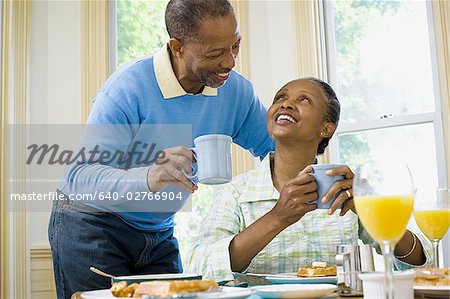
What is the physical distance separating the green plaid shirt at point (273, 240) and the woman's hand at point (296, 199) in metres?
0.16

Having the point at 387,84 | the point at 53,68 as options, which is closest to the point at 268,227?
the point at 387,84

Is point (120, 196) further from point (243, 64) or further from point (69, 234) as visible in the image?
point (243, 64)

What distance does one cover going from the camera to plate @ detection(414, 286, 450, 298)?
115 centimetres

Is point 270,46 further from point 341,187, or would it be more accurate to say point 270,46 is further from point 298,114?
point 341,187

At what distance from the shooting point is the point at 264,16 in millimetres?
3754

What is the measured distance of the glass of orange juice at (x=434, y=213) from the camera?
167cm

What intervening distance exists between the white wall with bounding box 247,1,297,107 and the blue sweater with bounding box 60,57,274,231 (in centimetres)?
144

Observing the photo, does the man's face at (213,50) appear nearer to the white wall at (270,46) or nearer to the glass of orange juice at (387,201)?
the glass of orange juice at (387,201)

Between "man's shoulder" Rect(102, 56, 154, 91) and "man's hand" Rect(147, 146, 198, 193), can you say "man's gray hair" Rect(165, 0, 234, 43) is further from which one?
"man's hand" Rect(147, 146, 198, 193)

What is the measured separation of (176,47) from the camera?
6.74ft

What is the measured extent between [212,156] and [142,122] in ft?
1.70

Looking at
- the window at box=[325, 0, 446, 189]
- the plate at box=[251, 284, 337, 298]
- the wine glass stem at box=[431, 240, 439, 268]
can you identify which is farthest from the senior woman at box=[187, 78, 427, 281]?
the window at box=[325, 0, 446, 189]

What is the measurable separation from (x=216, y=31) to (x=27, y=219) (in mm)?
2079

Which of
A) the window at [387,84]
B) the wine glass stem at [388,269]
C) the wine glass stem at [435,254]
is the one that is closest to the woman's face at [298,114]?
the wine glass stem at [435,254]
